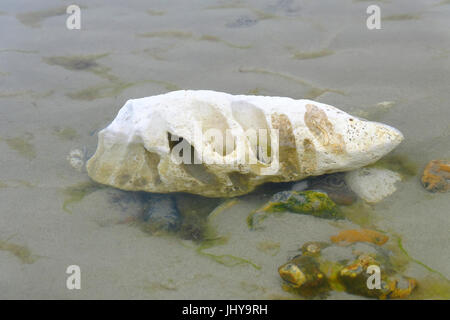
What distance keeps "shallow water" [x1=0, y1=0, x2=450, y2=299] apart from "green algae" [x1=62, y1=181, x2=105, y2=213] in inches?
0.5

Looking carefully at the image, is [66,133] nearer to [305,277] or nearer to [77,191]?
[77,191]

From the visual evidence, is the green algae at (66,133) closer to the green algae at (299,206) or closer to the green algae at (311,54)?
the green algae at (299,206)

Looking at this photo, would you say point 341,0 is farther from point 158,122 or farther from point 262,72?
point 158,122

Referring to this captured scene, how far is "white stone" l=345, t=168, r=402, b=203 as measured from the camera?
277 cm

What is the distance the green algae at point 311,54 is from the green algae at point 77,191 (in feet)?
7.48

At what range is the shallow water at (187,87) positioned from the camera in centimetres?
234

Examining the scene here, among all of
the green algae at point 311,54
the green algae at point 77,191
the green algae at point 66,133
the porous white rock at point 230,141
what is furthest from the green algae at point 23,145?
the green algae at point 311,54

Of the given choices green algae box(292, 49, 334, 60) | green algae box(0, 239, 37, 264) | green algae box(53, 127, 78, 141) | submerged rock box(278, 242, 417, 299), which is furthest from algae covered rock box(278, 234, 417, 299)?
green algae box(292, 49, 334, 60)

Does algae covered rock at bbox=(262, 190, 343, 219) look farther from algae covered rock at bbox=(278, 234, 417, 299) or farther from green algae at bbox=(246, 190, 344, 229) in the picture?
algae covered rock at bbox=(278, 234, 417, 299)

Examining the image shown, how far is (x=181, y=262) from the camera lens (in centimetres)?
239

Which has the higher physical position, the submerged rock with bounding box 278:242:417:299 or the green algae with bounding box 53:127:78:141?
the green algae with bounding box 53:127:78:141

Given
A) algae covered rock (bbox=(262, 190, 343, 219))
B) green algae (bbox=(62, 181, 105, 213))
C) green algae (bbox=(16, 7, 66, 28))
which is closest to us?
algae covered rock (bbox=(262, 190, 343, 219))

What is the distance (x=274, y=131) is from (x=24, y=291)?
1609mm

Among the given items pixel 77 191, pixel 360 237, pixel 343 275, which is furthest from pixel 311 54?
pixel 343 275
